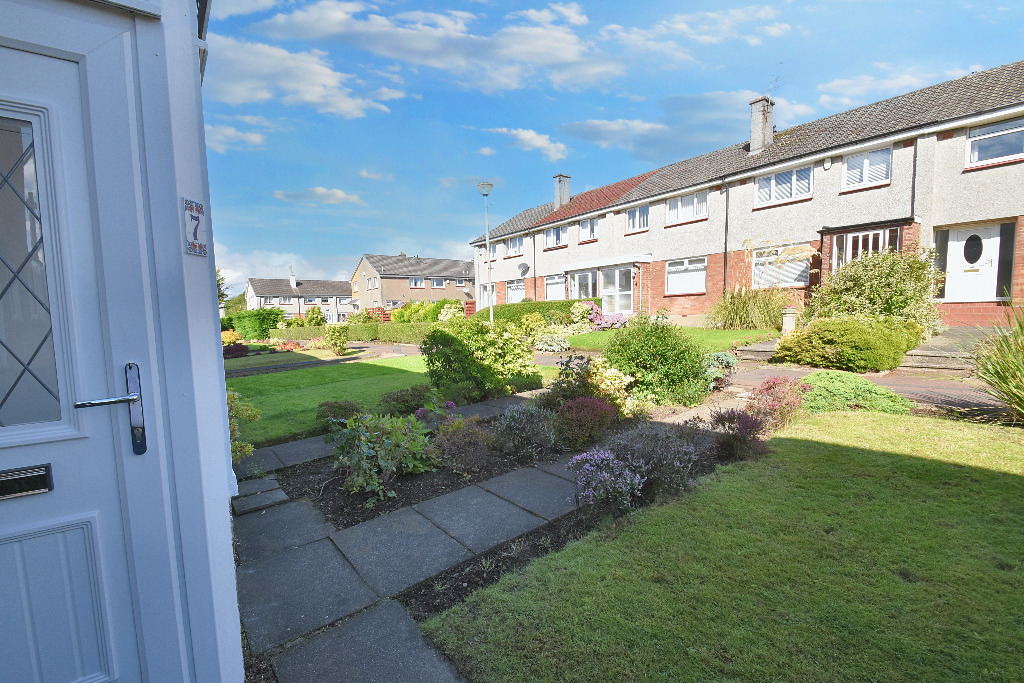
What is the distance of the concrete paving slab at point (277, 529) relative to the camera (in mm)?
3102

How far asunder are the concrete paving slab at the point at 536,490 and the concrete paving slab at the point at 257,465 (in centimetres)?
220

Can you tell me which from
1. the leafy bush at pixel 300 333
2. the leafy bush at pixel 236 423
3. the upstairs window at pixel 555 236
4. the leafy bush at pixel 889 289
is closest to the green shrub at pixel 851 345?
the leafy bush at pixel 889 289

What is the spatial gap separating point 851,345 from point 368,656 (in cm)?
997

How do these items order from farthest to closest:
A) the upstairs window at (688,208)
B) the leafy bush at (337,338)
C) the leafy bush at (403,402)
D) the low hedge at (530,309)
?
the low hedge at (530,309)
the upstairs window at (688,208)
the leafy bush at (337,338)
the leafy bush at (403,402)

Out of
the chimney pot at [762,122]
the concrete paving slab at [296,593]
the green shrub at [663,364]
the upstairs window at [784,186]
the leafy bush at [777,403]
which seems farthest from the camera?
the chimney pot at [762,122]

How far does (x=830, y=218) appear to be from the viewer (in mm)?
15641

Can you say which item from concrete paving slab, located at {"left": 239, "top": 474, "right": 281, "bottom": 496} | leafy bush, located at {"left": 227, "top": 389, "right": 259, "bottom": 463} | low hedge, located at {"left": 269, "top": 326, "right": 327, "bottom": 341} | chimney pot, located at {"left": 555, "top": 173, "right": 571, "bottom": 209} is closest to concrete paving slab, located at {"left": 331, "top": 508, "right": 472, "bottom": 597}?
concrete paving slab, located at {"left": 239, "top": 474, "right": 281, "bottom": 496}

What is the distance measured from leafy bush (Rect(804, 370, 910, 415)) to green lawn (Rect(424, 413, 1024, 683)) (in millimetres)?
2309

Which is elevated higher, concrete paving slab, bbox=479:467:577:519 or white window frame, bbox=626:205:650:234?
white window frame, bbox=626:205:650:234

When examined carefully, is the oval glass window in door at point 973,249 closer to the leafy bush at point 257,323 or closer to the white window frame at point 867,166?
the white window frame at point 867,166

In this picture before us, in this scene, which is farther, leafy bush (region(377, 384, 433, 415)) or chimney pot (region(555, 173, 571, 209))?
chimney pot (region(555, 173, 571, 209))

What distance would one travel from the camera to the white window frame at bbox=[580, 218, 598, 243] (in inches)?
975

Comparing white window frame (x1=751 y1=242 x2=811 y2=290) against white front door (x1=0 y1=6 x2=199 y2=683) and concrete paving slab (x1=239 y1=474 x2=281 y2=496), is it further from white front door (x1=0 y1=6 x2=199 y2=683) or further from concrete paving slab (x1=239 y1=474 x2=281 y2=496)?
white front door (x1=0 y1=6 x2=199 y2=683)

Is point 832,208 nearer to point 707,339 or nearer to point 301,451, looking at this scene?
→ point 707,339
